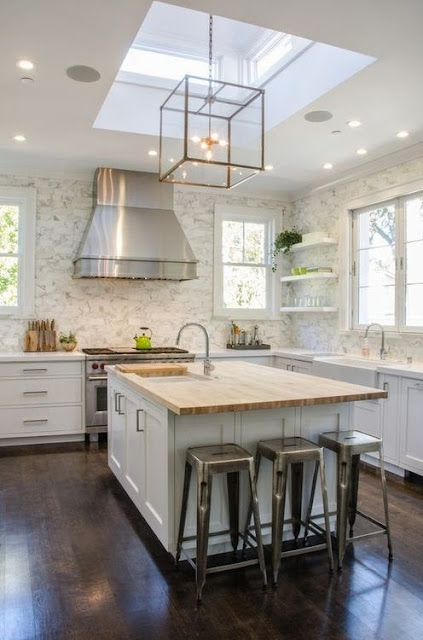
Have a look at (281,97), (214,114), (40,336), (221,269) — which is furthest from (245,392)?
(221,269)

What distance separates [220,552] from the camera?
9.06 ft

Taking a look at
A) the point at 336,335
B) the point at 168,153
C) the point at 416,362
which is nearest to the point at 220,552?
the point at 168,153

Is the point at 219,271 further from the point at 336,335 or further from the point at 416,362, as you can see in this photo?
the point at 416,362

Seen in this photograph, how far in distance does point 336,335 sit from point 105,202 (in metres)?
2.94

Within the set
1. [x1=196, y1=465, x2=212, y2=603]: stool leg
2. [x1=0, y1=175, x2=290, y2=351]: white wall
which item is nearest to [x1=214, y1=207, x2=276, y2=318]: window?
[x1=0, y1=175, x2=290, y2=351]: white wall

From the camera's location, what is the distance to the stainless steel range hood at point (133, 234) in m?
5.26

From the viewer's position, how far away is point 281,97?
4047 mm

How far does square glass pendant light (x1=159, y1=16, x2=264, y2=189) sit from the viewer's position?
2.74 meters

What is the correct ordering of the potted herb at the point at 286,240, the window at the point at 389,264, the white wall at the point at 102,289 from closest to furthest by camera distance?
the window at the point at 389,264 → the white wall at the point at 102,289 → the potted herb at the point at 286,240

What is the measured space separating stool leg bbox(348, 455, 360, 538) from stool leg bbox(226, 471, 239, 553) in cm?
70

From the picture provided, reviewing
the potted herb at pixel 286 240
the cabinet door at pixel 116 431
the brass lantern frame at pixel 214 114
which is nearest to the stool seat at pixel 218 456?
the cabinet door at pixel 116 431

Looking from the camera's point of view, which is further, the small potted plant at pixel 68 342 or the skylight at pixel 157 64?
the small potted plant at pixel 68 342

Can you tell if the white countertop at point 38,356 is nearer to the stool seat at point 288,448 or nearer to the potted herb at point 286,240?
the potted herb at point 286,240

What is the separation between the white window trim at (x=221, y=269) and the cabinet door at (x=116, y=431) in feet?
8.54
